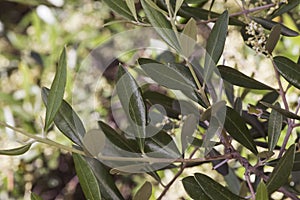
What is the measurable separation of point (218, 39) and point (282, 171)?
0.39 ft

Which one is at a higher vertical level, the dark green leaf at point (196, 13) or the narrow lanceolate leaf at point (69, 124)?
the dark green leaf at point (196, 13)

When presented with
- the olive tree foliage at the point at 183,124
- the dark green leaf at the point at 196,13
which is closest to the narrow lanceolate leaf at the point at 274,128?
the olive tree foliage at the point at 183,124

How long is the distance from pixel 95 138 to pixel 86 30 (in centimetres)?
127

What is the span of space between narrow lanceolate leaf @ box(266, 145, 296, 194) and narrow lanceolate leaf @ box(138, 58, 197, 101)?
0.09m

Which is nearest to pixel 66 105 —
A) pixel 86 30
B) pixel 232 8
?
pixel 232 8

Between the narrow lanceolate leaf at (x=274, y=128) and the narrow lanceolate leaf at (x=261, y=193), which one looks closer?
the narrow lanceolate leaf at (x=261, y=193)

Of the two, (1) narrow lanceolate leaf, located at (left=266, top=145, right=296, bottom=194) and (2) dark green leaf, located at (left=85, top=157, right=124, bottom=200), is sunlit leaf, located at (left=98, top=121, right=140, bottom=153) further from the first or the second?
(1) narrow lanceolate leaf, located at (left=266, top=145, right=296, bottom=194)

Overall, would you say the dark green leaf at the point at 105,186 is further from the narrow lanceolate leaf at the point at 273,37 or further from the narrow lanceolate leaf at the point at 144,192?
the narrow lanceolate leaf at the point at 273,37

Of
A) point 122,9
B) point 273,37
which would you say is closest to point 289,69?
point 273,37

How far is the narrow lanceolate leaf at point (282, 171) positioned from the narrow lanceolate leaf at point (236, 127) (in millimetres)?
62

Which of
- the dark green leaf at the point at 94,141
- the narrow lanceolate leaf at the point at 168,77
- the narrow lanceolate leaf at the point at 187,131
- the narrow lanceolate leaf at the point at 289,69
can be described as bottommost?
the narrow lanceolate leaf at the point at 187,131

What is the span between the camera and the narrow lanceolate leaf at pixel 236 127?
53cm

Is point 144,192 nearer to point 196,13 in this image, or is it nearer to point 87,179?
point 87,179

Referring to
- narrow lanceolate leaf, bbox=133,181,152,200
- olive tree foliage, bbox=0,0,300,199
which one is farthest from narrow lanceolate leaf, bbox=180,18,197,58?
narrow lanceolate leaf, bbox=133,181,152,200
